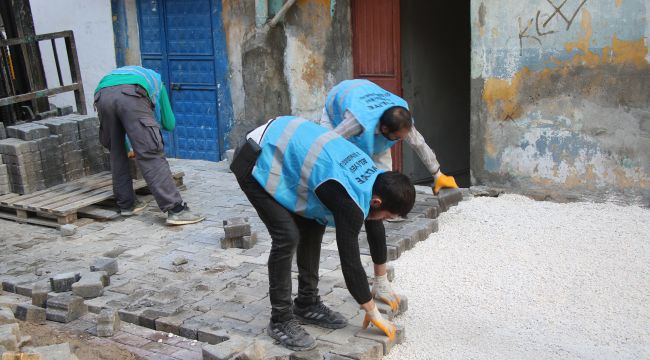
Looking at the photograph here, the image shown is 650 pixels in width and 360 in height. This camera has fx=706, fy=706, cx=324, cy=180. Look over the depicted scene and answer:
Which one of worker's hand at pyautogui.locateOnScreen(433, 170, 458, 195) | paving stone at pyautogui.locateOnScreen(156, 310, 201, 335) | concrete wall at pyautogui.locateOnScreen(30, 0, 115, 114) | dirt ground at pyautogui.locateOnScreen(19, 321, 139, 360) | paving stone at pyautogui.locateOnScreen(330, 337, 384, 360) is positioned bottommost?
dirt ground at pyautogui.locateOnScreen(19, 321, 139, 360)

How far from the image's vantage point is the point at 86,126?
311 inches

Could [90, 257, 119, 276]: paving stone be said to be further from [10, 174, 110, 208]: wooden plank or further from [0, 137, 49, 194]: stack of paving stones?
[0, 137, 49, 194]: stack of paving stones

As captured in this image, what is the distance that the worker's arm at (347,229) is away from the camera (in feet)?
12.0

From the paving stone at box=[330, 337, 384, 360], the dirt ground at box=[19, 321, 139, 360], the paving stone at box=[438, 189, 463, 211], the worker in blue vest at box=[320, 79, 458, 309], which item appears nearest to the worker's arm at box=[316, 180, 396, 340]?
the paving stone at box=[330, 337, 384, 360]

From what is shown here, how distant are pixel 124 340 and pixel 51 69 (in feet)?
25.0

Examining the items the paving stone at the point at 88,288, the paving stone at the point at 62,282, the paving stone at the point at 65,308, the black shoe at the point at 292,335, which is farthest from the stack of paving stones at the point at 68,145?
the black shoe at the point at 292,335

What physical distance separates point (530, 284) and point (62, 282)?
133 inches

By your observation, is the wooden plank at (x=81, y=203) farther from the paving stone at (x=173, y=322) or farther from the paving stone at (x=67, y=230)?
the paving stone at (x=173, y=322)

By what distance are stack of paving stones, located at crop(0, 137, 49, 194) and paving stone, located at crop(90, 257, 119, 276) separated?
2246 millimetres

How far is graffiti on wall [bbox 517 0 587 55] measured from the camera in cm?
658

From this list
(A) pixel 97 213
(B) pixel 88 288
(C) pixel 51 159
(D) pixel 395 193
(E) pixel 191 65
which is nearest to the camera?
(D) pixel 395 193

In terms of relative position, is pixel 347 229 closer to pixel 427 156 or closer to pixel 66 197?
pixel 427 156

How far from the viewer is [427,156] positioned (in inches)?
243

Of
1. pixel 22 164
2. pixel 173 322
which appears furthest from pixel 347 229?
pixel 22 164
